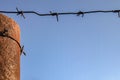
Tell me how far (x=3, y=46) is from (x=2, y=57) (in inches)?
6.7

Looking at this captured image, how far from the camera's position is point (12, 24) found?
12.5 ft

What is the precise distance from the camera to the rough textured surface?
3.37 metres

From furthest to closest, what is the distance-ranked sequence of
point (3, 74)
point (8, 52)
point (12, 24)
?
1. point (12, 24)
2. point (8, 52)
3. point (3, 74)

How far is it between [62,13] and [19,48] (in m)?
0.95

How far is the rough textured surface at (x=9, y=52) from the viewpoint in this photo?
3371 mm

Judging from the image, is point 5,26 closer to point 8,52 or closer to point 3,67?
point 8,52

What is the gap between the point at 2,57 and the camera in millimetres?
3408

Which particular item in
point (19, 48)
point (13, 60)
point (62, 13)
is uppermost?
point (62, 13)

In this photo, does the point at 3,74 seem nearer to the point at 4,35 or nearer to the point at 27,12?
the point at 4,35

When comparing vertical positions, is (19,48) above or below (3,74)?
above

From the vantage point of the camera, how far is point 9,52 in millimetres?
3543

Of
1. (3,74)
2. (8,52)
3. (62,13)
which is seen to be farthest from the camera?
(62,13)

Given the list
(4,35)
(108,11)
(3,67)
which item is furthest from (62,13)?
(3,67)

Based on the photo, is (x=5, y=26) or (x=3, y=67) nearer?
(x=3, y=67)
